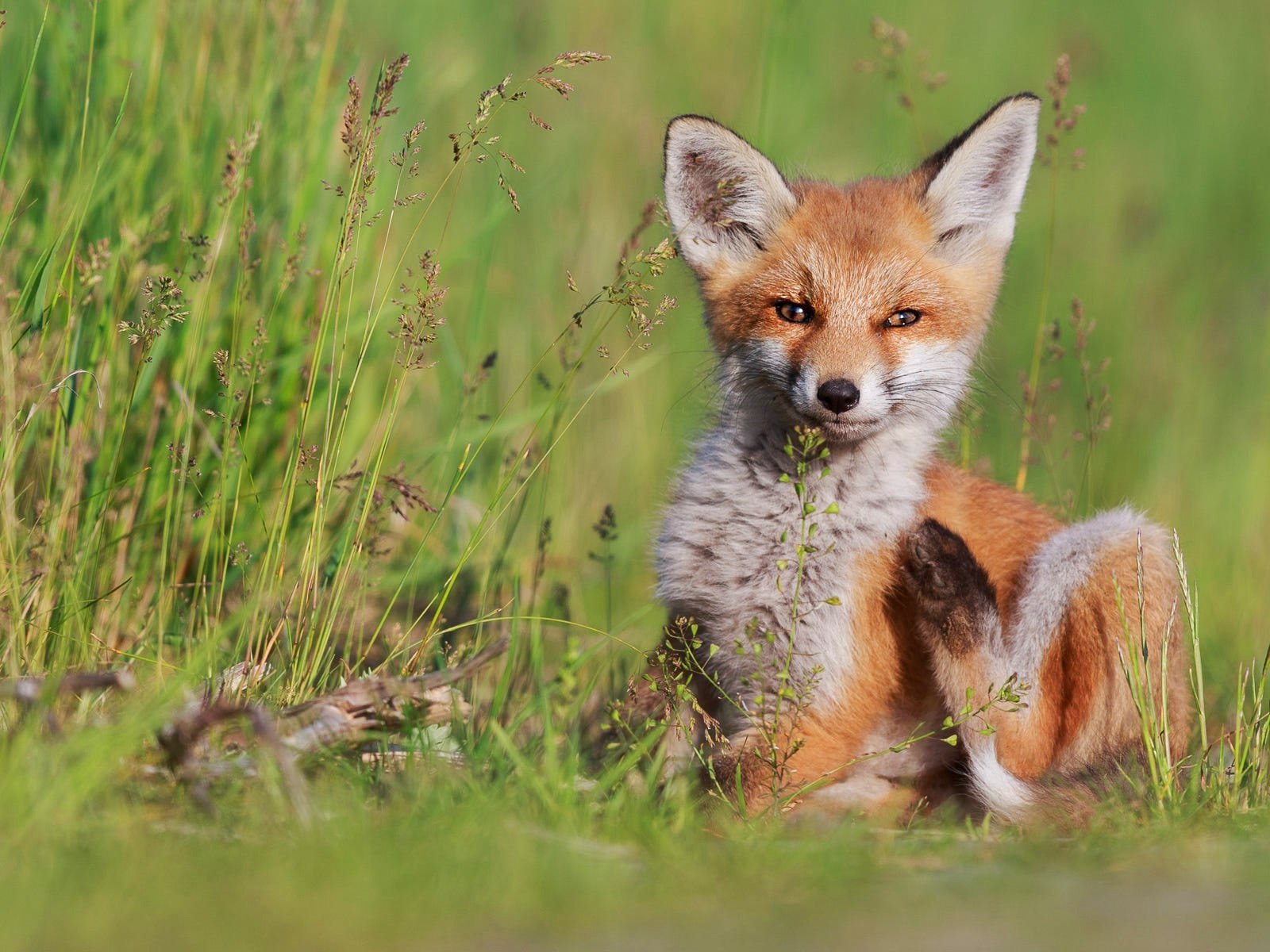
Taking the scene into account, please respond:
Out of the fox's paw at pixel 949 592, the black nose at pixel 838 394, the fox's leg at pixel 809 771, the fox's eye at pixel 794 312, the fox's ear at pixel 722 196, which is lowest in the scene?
the fox's leg at pixel 809 771

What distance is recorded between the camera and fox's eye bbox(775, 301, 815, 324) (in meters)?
4.00

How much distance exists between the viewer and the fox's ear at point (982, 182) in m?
4.11

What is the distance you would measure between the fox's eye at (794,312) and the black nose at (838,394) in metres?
0.42

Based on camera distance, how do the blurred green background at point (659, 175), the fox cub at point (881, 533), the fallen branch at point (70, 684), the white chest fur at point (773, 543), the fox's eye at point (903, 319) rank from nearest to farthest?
the fallen branch at point (70, 684)
the fox cub at point (881, 533)
the white chest fur at point (773, 543)
the fox's eye at point (903, 319)
the blurred green background at point (659, 175)

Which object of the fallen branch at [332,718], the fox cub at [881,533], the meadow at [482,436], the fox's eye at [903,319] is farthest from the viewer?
the fox's eye at [903,319]

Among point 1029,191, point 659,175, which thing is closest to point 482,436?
point 659,175

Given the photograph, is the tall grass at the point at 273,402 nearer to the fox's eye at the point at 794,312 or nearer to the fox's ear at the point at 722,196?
the fox's ear at the point at 722,196

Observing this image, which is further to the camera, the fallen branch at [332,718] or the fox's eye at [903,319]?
the fox's eye at [903,319]

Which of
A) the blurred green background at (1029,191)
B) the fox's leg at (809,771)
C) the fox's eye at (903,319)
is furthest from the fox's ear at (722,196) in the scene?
the fox's leg at (809,771)

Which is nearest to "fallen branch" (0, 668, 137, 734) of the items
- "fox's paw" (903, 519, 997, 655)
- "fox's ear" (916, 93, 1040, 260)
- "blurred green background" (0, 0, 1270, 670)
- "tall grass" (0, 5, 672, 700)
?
"tall grass" (0, 5, 672, 700)

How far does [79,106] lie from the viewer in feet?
15.2

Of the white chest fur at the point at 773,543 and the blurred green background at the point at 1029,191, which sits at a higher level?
the blurred green background at the point at 1029,191

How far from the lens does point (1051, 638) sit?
3.86 metres

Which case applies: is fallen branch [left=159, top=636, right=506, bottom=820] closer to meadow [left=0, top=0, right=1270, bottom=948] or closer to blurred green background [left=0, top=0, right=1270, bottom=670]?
meadow [left=0, top=0, right=1270, bottom=948]
